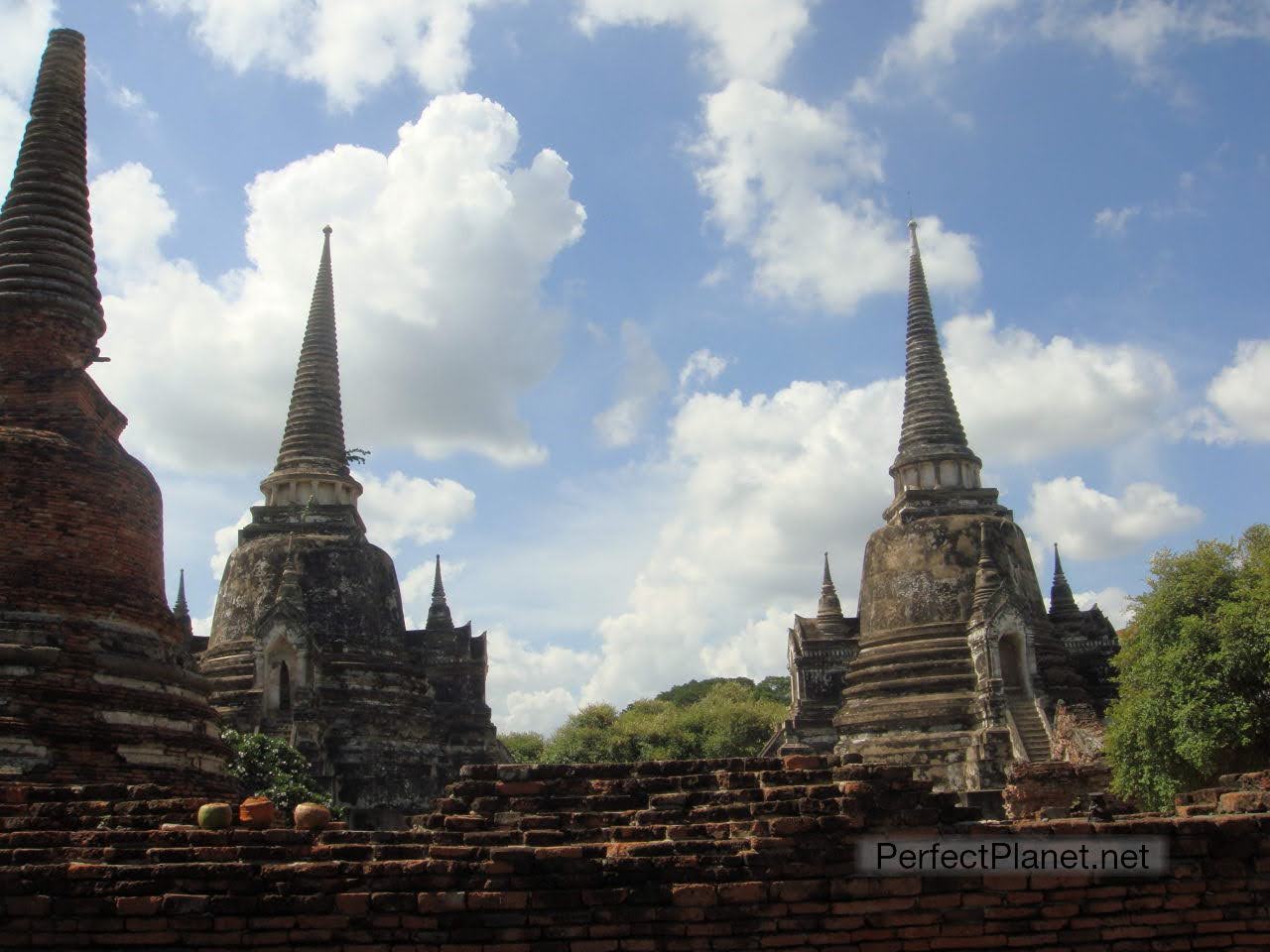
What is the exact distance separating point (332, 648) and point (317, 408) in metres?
8.53

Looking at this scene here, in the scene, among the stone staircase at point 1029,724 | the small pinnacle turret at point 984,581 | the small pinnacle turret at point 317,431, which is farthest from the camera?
the small pinnacle turret at point 317,431

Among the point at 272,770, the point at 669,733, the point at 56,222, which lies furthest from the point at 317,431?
the point at 669,733

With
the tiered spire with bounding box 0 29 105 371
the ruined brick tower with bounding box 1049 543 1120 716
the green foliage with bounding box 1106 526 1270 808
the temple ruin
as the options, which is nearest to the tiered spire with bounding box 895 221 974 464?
the temple ruin

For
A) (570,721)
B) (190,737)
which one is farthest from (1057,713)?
(570,721)

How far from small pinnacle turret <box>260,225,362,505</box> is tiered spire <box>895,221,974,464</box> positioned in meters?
17.1

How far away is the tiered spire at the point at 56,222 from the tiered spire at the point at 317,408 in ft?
54.3

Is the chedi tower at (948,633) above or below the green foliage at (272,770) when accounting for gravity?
above

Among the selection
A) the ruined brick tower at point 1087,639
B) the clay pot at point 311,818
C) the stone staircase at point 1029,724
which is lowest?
the clay pot at point 311,818

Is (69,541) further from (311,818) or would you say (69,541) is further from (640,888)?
(640,888)

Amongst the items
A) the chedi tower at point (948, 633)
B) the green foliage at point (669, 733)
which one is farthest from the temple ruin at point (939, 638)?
the green foliage at point (669, 733)

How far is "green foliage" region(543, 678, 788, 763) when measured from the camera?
2180 inches

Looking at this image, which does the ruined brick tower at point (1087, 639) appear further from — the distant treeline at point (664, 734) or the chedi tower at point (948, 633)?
the distant treeline at point (664, 734)

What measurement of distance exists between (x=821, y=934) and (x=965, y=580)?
25.8m

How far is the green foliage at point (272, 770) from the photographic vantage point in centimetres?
2231
